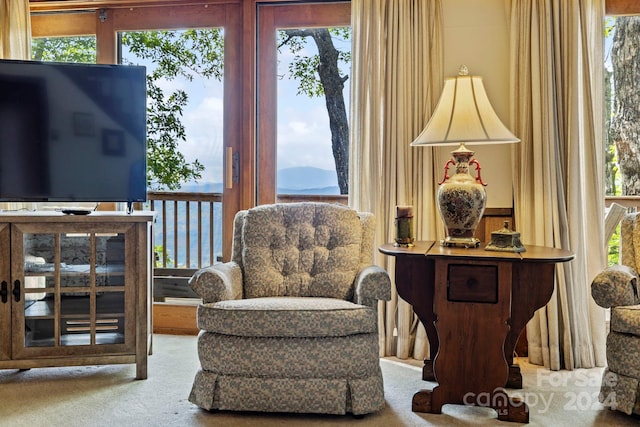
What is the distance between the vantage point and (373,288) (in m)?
2.49

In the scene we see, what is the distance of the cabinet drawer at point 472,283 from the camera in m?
2.39

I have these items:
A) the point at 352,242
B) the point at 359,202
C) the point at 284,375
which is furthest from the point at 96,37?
the point at 284,375

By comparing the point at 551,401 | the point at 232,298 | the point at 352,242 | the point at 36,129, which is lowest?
the point at 551,401

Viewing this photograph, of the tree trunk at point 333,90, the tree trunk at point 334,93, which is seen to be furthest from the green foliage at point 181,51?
the tree trunk at point 334,93

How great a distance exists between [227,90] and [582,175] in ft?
7.22

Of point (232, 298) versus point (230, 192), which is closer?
point (232, 298)

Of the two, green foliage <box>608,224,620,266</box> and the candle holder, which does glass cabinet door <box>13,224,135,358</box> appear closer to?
the candle holder

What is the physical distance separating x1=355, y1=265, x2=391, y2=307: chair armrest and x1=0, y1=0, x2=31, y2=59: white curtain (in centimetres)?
278

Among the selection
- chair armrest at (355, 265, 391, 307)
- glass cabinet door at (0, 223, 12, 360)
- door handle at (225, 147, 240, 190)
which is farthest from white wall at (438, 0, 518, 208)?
glass cabinet door at (0, 223, 12, 360)

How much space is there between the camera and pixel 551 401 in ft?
8.66

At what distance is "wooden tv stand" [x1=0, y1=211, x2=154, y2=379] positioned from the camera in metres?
2.90

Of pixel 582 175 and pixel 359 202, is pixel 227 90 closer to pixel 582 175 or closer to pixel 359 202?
pixel 359 202

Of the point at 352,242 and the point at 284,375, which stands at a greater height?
the point at 352,242

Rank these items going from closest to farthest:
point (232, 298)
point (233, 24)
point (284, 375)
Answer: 1. point (284, 375)
2. point (232, 298)
3. point (233, 24)
